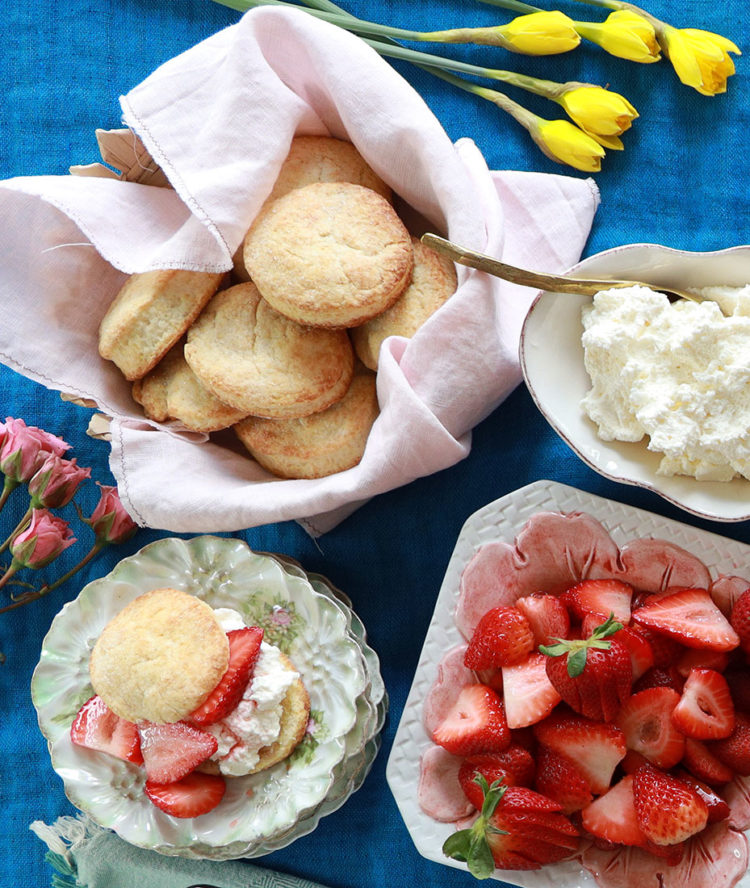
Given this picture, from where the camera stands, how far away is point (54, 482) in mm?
1468

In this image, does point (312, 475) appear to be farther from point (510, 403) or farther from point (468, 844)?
point (468, 844)

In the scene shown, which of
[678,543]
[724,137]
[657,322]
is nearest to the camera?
[657,322]

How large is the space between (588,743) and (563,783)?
0.07 metres

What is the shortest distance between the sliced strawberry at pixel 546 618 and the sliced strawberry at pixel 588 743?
0.11m

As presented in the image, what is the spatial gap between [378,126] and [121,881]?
1.34m

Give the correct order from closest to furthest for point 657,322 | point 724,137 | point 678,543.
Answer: point 657,322
point 678,543
point 724,137

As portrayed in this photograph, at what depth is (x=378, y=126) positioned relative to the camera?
1.29 metres

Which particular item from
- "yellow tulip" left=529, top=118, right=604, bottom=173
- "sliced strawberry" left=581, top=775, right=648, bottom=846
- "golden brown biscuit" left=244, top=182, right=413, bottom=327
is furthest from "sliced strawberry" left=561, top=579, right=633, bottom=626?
"yellow tulip" left=529, top=118, right=604, bottom=173

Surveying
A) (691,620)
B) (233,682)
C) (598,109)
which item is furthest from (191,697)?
(598,109)

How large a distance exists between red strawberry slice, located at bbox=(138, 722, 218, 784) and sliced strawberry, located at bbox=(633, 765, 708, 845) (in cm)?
62

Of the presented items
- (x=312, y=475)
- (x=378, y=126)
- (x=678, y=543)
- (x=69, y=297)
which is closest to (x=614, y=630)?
(x=678, y=543)

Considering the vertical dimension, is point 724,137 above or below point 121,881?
above

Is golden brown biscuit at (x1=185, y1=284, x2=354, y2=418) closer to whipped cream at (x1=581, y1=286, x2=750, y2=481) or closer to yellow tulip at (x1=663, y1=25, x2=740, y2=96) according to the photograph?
whipped cream at (x1=581, y1=286, x2=750, y2=481)

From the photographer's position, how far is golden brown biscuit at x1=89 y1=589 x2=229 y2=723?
1.31 metres
